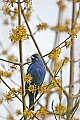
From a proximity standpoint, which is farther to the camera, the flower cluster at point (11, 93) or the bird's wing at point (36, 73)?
the bird's wing at point (36, 73)

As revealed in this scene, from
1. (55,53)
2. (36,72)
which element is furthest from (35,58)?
(55,53)

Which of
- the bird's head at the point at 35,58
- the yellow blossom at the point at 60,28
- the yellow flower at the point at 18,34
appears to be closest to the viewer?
the yellow flower at the point at 18,34

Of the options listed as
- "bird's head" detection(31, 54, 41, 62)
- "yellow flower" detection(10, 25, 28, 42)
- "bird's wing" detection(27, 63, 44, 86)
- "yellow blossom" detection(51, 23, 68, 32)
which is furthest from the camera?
"yellow blossom" detection(51, 23, 68, 32)

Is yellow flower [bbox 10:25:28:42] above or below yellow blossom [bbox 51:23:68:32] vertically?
below

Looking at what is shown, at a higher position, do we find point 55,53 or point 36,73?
point 36,73

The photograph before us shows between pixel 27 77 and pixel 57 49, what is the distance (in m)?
0.32

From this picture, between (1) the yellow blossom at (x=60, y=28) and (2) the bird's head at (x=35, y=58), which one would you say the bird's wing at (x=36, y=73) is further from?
(1) the yellow blossom at (x=60, y=28)

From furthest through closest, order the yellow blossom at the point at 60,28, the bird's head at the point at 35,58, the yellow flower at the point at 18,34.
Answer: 1. the yellow blossom at the point at 60,28
2. the bird's head at the point at 35,58
3. the yellow flower at the point at 18,34

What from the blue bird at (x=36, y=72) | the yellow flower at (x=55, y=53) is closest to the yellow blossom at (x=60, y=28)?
the blue bird at (x=36, y=72)

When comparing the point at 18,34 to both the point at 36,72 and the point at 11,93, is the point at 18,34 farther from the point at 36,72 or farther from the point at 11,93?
the point at 36,72

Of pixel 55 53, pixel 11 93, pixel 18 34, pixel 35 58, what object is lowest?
pixel 11 93

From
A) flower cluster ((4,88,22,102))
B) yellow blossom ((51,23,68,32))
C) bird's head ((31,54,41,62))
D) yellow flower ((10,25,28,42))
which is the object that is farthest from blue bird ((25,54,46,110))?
yellow blossom ((51,23,68,32))

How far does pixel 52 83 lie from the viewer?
2.61 metres

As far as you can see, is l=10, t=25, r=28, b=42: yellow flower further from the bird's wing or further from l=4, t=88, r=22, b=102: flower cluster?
the bird's wing
